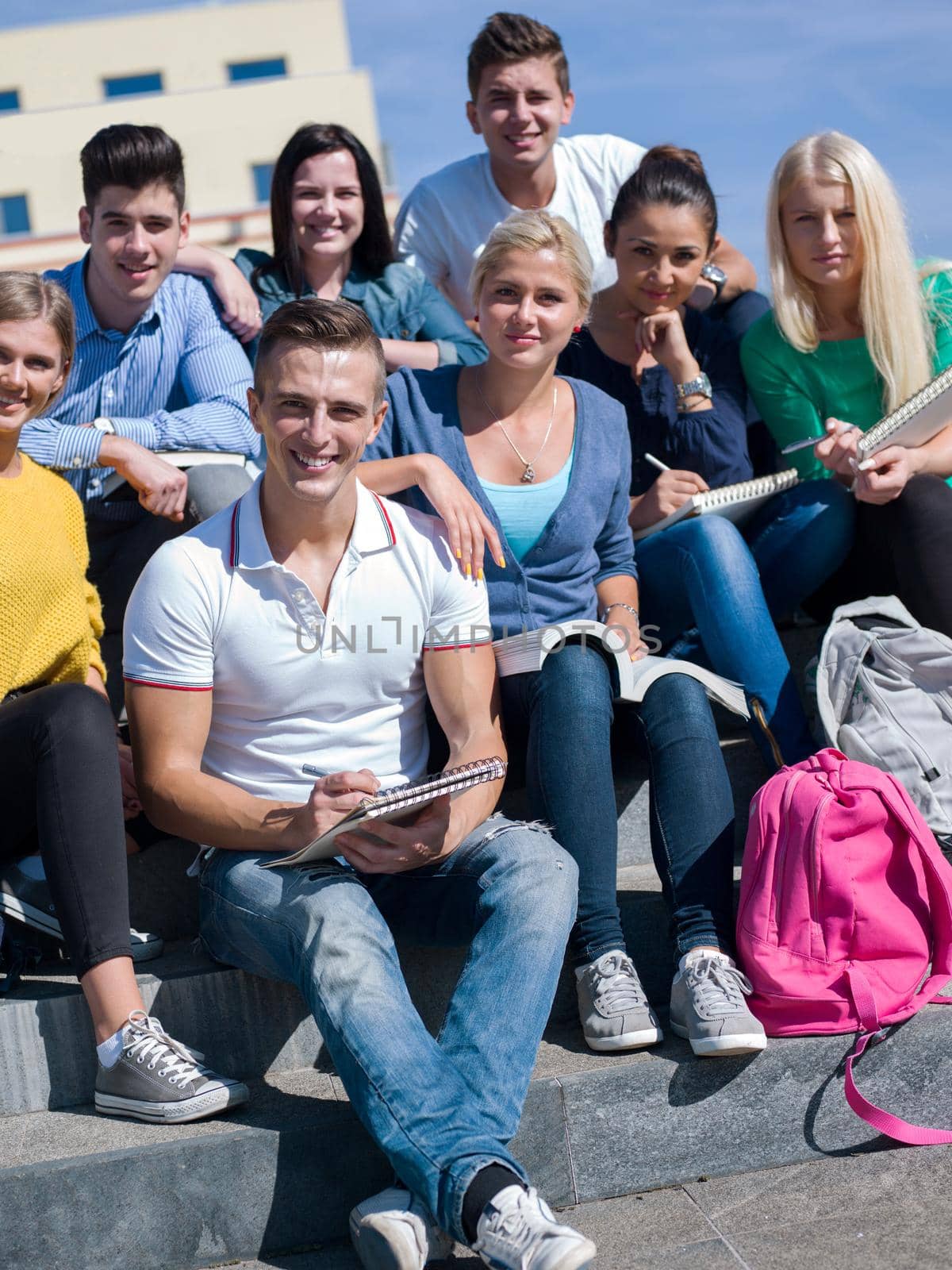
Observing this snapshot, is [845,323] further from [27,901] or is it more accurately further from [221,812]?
[27,901]

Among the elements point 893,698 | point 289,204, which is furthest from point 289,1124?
point 289,204

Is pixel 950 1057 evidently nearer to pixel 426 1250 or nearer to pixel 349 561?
pixel 426 1250

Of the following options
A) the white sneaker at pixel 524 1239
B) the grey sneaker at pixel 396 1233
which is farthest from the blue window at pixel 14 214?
the white sneaker at pixel 524 1239

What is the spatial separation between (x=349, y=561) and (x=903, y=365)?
1.66 meters

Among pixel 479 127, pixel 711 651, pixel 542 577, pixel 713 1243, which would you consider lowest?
pixel 713 1243

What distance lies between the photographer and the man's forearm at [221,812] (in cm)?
226

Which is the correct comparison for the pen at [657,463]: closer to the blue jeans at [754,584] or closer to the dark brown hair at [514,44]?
the blue jeans at [754,584]

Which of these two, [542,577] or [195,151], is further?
[195,151]

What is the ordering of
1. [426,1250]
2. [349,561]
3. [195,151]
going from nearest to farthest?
[426,1250], [349,561], [195,151]

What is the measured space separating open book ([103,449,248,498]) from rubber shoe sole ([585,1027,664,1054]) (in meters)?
1.70

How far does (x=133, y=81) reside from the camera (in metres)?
38.8

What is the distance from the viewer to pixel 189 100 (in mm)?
34125

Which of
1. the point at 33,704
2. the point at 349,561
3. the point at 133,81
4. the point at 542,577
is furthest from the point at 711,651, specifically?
the point at 133,81

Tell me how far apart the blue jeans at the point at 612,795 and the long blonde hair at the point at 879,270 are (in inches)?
47.0
